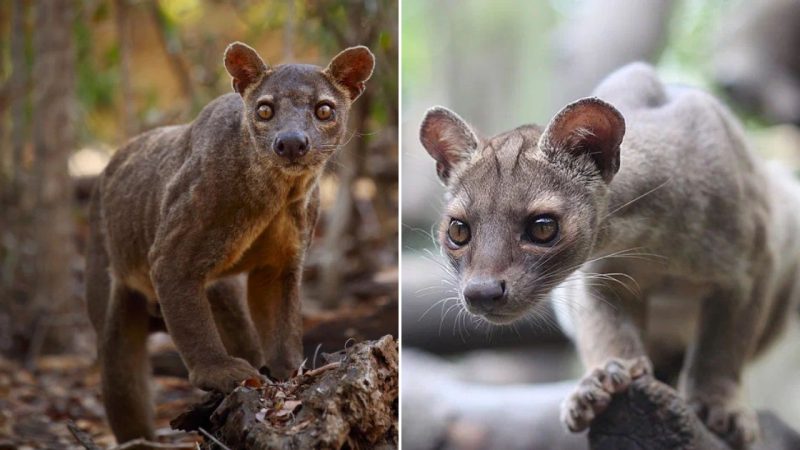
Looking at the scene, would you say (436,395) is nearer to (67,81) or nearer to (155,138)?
(155,138)

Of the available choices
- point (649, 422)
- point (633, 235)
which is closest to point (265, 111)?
point (633, 235)

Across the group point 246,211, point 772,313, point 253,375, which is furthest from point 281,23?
point 772,313

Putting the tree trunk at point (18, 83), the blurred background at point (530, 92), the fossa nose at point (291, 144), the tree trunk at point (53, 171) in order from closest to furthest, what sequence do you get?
the fossa nose at point (291, 144)
the blurred background at point (530, 92)
the tree trunk at point (53, 171)
the tree trunk at point (18, 83)

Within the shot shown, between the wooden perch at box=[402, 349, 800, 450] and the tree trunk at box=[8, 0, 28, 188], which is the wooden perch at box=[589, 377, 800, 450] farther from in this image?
the tree trunk at box=[8, 0, 28, 188]

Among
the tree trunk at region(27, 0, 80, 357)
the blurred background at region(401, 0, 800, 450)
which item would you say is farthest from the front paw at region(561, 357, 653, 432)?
the tree trunk at region(27, 0, 80, 357)

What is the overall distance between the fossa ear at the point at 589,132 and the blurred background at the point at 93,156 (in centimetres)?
92

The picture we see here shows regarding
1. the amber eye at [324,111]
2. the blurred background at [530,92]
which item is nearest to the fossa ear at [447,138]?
the blurred background at [530,92]

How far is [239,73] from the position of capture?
2.95 meters

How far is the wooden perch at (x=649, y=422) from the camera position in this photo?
3.37m

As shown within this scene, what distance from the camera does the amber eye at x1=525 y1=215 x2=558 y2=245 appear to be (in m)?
3.03

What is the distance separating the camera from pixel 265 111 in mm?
2908

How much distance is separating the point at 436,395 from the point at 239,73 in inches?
61.9

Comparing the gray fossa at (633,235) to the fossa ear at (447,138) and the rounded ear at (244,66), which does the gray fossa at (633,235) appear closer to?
the fossa ear at (447,138)

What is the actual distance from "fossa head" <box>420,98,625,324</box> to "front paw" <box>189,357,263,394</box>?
75 centimetres
